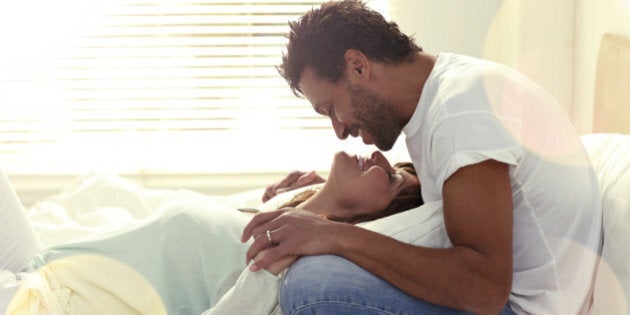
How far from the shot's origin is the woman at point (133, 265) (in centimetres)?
180

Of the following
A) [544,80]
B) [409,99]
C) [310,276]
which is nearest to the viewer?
[310,276]

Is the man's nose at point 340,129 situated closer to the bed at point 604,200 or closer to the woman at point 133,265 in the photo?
the woman at point 133,265

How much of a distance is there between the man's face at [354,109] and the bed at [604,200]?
40 centimetres

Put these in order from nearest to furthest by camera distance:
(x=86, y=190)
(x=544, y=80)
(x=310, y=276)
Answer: (x=310, y=276) < (x=86, y=190) < (x=544, y=80)

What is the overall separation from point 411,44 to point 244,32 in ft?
6.86

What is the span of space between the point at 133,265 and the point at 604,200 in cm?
96

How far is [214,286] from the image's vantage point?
1.85 meters

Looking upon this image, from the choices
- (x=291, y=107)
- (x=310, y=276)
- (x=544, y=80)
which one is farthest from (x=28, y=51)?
(x=310, y=276)

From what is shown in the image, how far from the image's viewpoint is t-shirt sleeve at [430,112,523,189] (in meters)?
1.54

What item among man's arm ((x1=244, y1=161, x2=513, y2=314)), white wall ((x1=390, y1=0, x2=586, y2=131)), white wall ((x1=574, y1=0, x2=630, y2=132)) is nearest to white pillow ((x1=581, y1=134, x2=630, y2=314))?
man's arm ((x1=244, y1=161, x2=513, y2=314))

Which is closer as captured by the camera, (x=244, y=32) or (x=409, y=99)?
(x=409, y=99)

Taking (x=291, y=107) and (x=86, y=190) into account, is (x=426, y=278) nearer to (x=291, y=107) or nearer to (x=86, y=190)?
(x=86, y=190)

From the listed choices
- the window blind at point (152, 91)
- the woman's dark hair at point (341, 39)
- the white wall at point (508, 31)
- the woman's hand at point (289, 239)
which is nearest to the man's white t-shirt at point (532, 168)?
the woman's dark hair at point (341, 39)

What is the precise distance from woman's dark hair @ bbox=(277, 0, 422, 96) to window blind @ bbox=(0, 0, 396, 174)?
1.95 m
